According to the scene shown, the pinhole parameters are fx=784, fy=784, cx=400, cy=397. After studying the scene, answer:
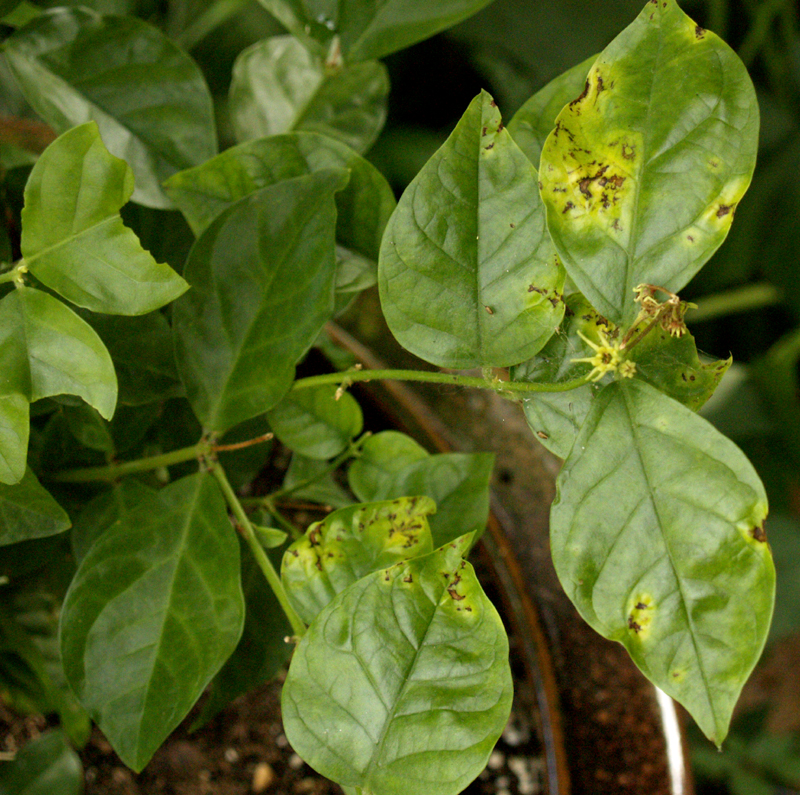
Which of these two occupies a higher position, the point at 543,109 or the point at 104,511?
the point at 543,109

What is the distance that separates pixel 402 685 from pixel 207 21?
637mm

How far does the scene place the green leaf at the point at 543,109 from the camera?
1.18 ft

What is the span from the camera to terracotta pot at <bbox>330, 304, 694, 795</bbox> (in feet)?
1.98

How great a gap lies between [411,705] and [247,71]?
0.45m

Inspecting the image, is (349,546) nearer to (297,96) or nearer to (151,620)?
(151,620)

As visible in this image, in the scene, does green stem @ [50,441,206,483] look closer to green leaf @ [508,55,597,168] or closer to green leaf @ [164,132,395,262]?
green leaf @ [164,132,395,262]

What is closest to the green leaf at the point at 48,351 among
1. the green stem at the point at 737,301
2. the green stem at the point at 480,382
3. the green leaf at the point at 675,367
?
the green stem at the point at 480,382

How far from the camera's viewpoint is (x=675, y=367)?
0.32 metres

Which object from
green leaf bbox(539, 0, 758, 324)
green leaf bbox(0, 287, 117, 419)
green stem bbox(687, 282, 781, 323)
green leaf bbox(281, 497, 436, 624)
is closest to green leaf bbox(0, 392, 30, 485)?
green leaf bbox(0, 287, 117, 419)

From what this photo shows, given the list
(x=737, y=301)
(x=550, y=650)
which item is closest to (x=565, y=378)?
(x=550, y=650)

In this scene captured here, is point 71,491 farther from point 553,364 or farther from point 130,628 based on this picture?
point 553,364

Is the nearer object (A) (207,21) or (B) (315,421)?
(B) (315,421)

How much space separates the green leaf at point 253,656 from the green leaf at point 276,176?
0.20m

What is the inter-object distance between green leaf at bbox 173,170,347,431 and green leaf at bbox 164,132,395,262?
3cm
